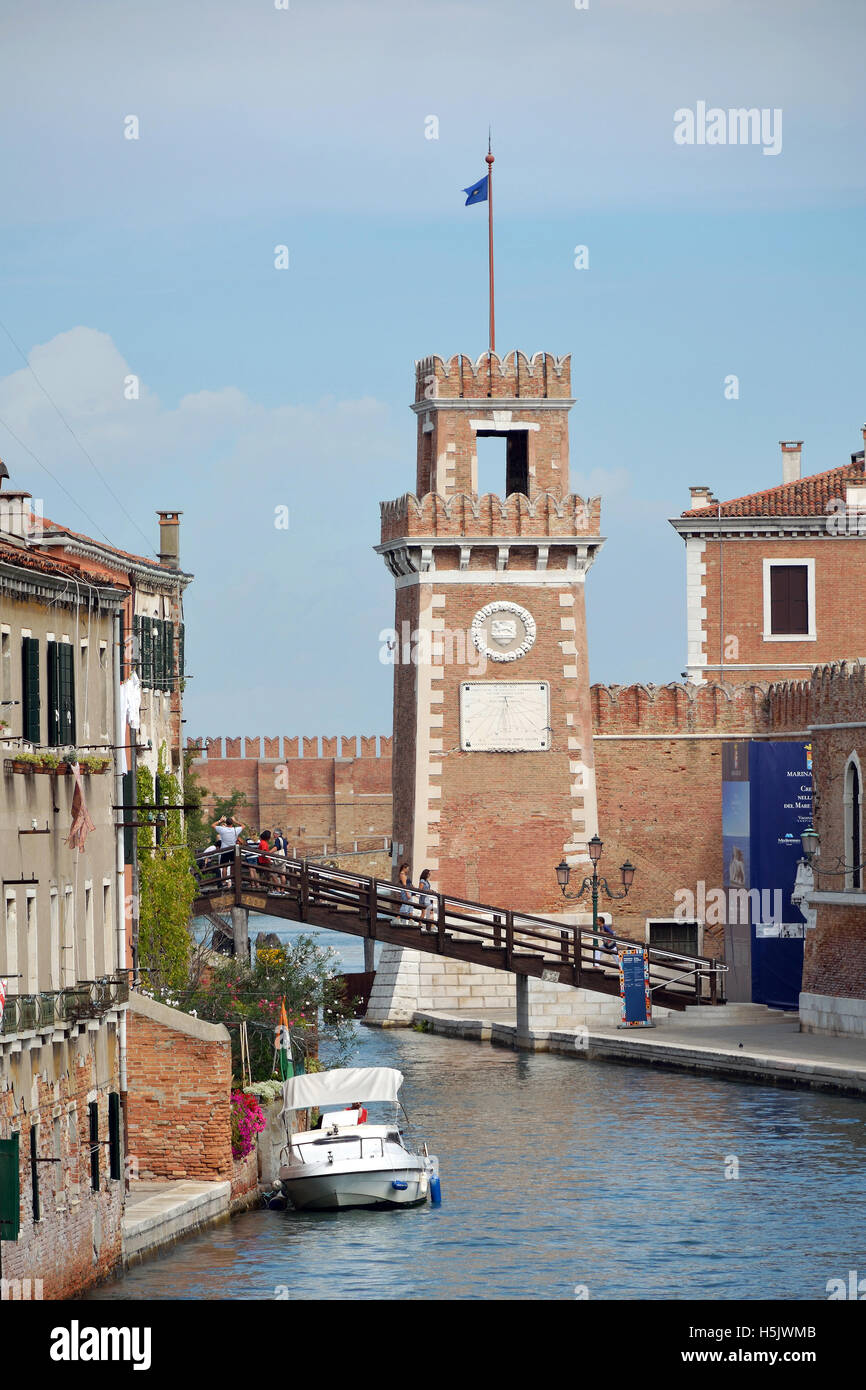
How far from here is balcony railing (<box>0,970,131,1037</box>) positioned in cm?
2008

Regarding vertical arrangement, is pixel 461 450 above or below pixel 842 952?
above

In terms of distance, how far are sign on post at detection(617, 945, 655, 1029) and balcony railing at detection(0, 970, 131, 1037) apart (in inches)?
732

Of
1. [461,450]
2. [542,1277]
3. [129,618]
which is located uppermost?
[461,450]

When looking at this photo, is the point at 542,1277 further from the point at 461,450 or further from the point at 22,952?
the point at 461,450

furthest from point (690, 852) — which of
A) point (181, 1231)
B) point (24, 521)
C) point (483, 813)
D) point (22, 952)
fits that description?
point (22, 952)

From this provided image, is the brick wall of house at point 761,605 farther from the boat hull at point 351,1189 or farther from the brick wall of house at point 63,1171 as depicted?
the brick wall of house at point 63,1171

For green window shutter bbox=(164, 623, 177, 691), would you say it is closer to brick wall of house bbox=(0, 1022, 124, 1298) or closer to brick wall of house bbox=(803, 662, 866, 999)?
brick wall of house bbox=(803, 662, 866, 999)

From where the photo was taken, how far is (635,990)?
139 feet

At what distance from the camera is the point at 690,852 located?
4941 cm

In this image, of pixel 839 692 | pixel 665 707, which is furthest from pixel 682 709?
pixel 839 692

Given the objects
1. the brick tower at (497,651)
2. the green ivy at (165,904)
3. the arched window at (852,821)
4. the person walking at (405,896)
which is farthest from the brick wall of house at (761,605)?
the green ivy at (165,904)

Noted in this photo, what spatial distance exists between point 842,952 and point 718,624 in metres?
Answer: 13.6

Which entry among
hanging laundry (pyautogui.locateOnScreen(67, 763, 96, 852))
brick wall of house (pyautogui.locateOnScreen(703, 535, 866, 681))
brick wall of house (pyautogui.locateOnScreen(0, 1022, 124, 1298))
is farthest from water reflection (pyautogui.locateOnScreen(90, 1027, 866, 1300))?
brick wall of house (pyautogui.locateOnScreen(703, 535, 866, 681))
